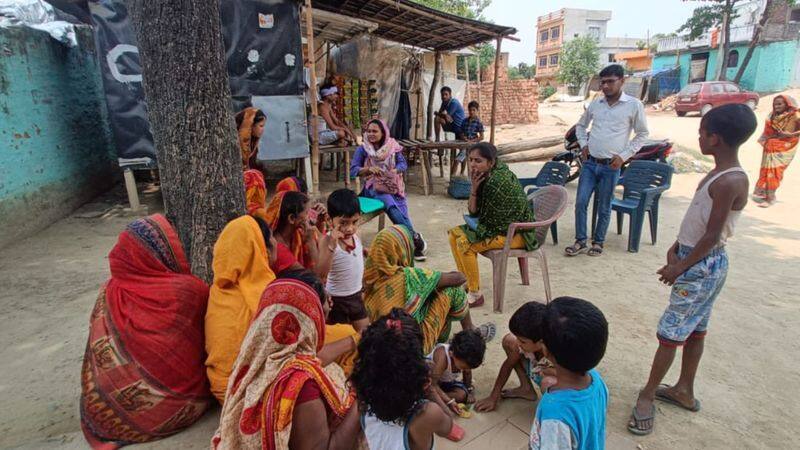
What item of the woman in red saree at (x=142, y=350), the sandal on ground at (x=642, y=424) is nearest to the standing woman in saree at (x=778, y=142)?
the sandal on ground at (x=642, y=424)

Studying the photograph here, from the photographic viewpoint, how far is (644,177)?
5.41 meters

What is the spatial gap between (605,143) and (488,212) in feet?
6.69

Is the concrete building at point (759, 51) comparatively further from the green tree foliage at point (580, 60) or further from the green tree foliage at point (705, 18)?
the green tree foliage at point (580, 60)

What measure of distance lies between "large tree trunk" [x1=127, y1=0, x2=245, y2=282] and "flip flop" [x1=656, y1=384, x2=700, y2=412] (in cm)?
279

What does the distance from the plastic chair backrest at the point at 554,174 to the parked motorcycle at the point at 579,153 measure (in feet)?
4.73

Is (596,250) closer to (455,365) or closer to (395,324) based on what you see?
(455,365)

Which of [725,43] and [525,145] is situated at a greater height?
[725,43]

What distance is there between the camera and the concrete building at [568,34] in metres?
43.3

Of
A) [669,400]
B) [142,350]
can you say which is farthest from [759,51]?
[142,350]

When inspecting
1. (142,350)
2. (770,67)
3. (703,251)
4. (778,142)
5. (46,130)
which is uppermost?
(770,67)

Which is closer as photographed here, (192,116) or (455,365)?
(455,365)

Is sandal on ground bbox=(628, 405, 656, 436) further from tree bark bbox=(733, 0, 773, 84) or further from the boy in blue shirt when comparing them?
tree bark bbox=(733, 0, 773, 84)

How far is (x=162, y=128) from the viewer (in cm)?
264

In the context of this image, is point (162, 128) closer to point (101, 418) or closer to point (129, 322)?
point (129, 322)
